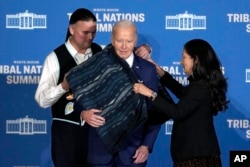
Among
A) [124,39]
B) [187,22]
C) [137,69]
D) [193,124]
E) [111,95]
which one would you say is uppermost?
[187,22]

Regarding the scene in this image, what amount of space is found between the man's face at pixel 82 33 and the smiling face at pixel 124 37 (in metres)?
0.34

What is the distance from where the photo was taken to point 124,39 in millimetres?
2420

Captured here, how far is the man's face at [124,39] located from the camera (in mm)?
2414

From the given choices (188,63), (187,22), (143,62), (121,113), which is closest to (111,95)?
(121,113)

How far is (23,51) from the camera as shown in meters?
3.84

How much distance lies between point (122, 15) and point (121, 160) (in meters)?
1.50

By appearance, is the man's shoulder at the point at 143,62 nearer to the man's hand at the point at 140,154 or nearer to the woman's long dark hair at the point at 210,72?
the woman's long dark hair at the point at 210,72

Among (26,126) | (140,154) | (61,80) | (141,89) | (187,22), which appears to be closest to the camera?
(141,89)

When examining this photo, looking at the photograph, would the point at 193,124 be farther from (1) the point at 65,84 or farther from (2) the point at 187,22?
(2) the point at 187,22

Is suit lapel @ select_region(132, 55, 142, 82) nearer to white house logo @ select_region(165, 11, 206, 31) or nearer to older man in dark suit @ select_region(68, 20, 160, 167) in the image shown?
older man in dark suit @ select_region(68, 20, 160, 167)

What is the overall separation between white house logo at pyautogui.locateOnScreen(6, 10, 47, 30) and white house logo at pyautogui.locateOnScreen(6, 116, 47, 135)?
577 millimetres

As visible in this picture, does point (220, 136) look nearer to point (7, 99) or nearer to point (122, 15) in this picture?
point (122, 15)

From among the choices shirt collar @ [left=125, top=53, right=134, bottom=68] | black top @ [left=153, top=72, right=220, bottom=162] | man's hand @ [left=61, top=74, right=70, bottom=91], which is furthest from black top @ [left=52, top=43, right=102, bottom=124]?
black top @ [left=153, top=72, right=220, bottom=162]

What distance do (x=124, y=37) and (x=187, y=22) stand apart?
1.43 m
